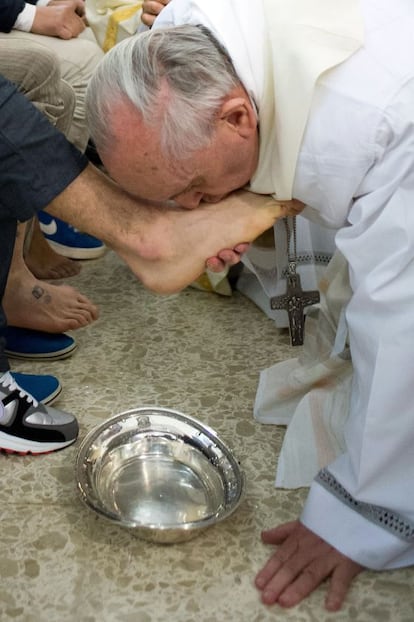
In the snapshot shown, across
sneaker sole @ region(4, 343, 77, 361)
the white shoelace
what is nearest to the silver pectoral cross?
sneaker sole @ region(4, 343, 77, 361)

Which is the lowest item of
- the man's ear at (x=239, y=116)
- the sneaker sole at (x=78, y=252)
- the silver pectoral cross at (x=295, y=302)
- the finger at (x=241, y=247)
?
the sneaker sole at (x=78, y=252)

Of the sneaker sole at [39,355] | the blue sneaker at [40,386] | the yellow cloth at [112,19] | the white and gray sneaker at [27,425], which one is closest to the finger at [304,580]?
the white and gray sneaker at [27,425]

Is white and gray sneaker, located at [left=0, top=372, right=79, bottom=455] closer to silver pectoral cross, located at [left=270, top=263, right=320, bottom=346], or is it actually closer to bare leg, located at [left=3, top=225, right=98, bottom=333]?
bare leg, located at [left=3, top=225, right=98, bottom=333]

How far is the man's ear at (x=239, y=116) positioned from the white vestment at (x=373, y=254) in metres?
0.07

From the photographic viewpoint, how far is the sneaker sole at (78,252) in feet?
6.24

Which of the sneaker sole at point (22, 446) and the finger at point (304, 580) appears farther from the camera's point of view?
the sneaker sole at point (22, 446)

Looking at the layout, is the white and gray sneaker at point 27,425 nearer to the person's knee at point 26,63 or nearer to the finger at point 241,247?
the finger at point 241,247

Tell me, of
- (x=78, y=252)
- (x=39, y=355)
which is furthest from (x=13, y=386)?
(x=78, y=252)

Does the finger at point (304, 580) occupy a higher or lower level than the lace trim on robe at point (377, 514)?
lower

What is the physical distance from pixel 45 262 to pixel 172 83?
0.93 metres

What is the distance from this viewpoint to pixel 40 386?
1301 millimetres

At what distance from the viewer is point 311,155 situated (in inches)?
37.5

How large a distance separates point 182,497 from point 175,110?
1.79 ft

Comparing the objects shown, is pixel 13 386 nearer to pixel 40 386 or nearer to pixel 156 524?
pixel 40 386
